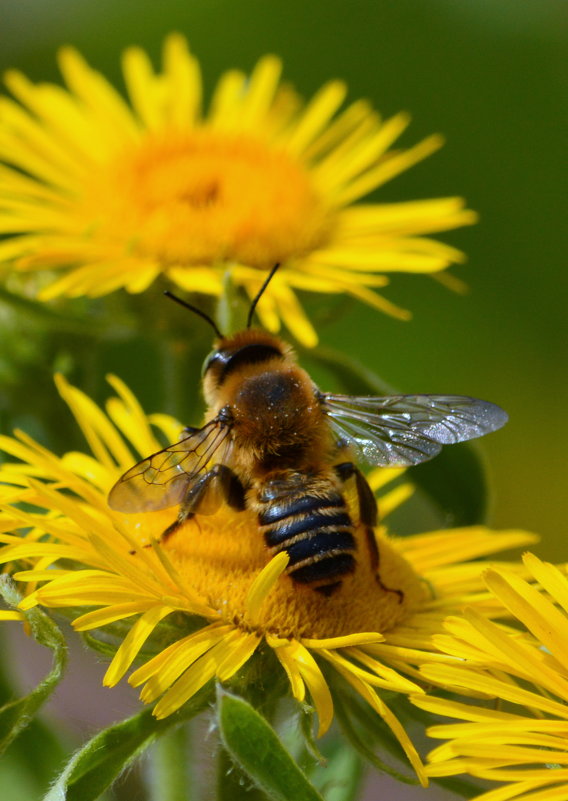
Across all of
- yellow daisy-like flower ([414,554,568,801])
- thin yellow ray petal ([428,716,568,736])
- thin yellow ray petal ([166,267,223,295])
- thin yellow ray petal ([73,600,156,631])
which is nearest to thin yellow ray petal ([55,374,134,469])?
thin yellow ray petal ([166,267,223,295])

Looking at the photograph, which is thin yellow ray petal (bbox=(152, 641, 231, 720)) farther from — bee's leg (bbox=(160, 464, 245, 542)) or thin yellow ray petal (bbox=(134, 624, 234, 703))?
bee's leg (bbox=(160, 464, 245, 542))

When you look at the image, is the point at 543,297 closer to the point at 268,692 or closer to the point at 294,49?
the point at 294,49

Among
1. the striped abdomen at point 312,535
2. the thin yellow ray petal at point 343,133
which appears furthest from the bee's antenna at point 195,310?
the thin yellow ray petal at point 343,133

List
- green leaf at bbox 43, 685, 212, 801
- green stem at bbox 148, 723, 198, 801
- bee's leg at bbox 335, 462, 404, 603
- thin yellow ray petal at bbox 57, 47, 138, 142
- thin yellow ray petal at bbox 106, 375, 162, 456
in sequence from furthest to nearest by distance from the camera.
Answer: thin yellow ray petal at bbox 57, 47, 138, 142, thin yellow ray petal at bbox 106, 375, 162, 456, green stem at bbox 148, 723, 198, 801, bee's leg at bbox 335, 462, 404, 603, green leaf at bbox 43, 685, 212, 801

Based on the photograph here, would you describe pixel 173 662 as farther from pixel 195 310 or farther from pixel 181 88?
pixel 181 88

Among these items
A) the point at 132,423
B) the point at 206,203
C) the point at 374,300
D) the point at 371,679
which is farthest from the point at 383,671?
the point at 206,203
